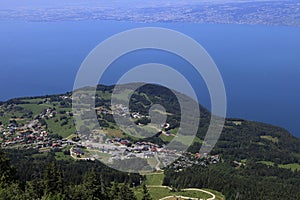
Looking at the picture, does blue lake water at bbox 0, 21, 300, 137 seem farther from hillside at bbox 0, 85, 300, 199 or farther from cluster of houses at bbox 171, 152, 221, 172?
cluster of houses at bbox 171, 152, 221, 172

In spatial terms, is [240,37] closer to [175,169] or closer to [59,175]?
[175,169]

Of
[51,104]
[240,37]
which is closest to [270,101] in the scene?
[51,104]

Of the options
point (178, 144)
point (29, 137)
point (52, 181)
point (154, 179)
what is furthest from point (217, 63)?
point (52, 181)

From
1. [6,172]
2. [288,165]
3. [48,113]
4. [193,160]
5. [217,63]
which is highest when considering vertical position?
[217,63]

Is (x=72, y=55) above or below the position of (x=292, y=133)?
above

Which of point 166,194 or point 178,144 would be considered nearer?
point 178,144

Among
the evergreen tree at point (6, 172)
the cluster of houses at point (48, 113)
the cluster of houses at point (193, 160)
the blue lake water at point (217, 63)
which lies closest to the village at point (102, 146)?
the cluster of houses at point (193, 160)

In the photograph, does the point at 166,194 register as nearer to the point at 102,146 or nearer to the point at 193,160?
the point at 193,160
